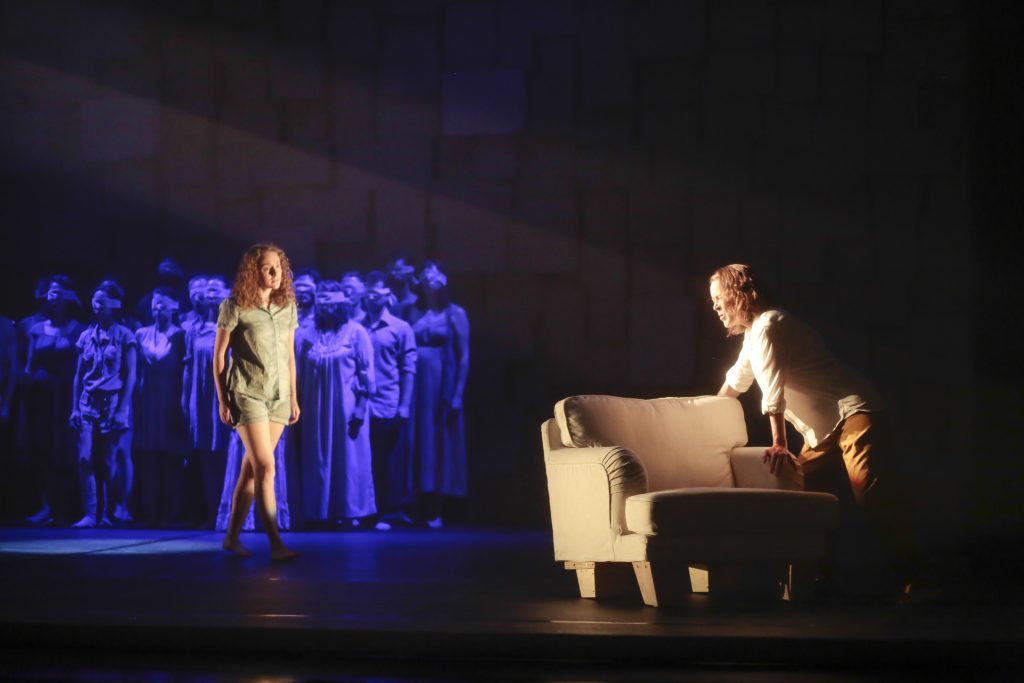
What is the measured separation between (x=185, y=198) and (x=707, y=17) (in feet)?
13.4

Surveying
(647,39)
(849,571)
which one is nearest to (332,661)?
(849,571)

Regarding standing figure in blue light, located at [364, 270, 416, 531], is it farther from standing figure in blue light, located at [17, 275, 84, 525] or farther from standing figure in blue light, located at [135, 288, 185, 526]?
standing figure in blue light, located at [17, 275, 84, 525]

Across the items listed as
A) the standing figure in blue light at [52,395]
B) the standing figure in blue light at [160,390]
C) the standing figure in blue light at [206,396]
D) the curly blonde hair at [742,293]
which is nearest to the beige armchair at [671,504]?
the curly blonde hair at [742,293]

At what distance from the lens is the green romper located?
5.39 meters

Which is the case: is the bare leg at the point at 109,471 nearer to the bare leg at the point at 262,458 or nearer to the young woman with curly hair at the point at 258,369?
the young woman with curly hair at the point at 258,369

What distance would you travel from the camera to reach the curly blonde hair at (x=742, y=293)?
14.3 feet

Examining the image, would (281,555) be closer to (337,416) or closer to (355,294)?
(337,416)

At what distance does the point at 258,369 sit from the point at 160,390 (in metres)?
2.86

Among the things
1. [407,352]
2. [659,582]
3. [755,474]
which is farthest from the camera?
[407,352]

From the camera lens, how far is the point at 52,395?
27.8ft

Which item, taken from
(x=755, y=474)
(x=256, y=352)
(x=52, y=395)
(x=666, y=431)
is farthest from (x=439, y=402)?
(x=755, y=474)

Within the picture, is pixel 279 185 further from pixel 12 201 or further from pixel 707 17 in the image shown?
pixel 707 17

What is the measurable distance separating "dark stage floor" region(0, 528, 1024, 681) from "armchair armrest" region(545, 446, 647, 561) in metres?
0.19

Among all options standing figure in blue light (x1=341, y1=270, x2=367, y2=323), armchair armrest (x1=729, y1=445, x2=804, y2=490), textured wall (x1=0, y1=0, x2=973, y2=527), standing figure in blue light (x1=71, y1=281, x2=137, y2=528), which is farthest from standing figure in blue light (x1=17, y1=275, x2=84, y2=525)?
armchair armrest (x1=729, y1=445, x2=804, y2=490)
